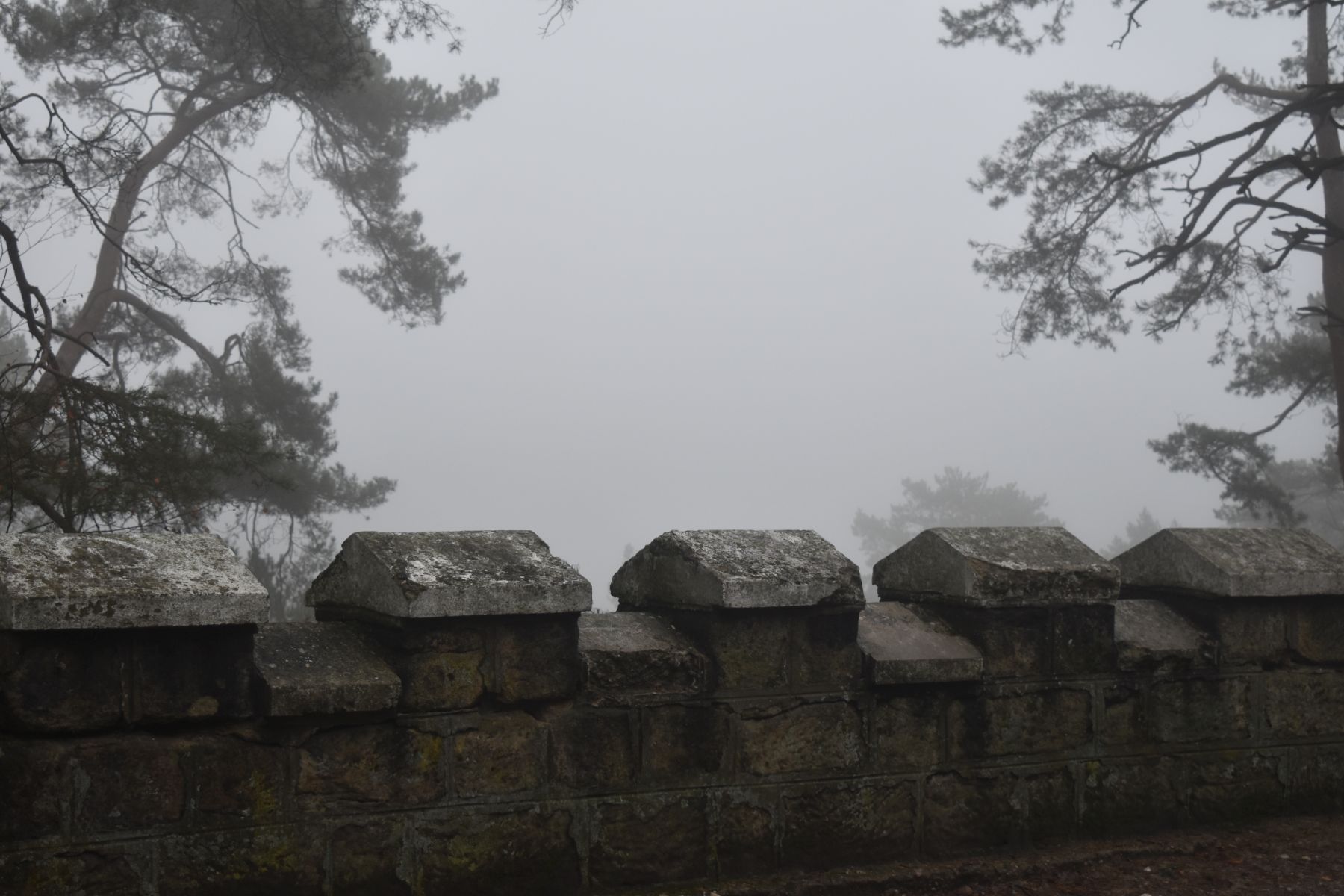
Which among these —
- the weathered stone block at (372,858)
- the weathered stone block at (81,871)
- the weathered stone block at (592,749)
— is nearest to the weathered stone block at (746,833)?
the weathered stone block at (592,749)

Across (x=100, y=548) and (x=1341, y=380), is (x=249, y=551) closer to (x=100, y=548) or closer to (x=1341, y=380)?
(x=1341, y=380)

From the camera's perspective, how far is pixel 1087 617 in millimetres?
3645

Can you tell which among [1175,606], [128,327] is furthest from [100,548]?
[128,327]

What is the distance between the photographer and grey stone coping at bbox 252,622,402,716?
2.71m

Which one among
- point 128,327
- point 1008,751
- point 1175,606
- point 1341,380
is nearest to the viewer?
point 1008,751

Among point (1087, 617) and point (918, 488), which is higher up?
point (918, 488)

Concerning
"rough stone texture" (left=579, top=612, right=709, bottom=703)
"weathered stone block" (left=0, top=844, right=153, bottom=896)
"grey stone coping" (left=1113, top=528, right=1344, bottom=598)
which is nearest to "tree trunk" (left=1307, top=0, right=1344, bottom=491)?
"grey stone coping" (left=1113, top=528, right=1344, bottom=598)

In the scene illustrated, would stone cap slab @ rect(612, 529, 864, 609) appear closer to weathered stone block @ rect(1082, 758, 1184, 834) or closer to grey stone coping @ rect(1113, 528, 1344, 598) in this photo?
weathered stone block @ rect(1082, 758, 1184, 834)

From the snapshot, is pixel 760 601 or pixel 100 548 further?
pixel 760 601

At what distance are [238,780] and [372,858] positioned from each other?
36 centimetres

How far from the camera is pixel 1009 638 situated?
3.55 meters

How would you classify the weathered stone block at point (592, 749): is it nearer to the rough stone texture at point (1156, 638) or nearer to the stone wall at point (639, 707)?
the stone wall at point (639, 707)

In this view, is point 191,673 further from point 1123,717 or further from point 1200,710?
point 1200,710

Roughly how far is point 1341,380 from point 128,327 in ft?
54.1
